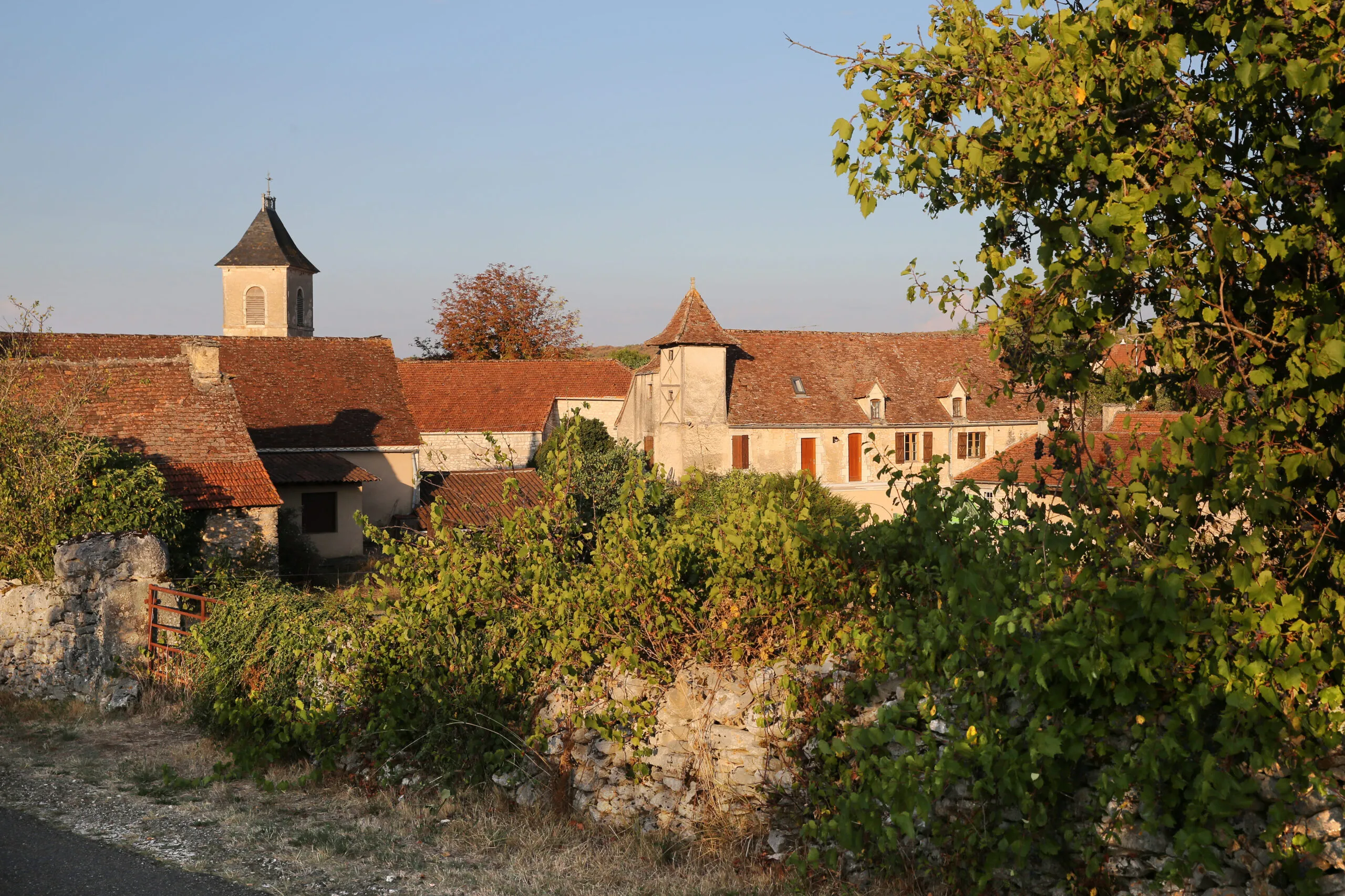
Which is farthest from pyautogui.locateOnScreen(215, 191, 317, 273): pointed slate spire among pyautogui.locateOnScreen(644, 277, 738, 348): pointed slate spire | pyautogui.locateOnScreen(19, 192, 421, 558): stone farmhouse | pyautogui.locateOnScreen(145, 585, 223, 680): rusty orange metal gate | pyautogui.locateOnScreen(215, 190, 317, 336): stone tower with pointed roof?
pyautogui.locateOnScreen(145, 585, 223, 680): rusty orange metal gate

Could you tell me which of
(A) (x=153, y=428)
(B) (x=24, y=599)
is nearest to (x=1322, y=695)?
(B) (x=24, y=599)

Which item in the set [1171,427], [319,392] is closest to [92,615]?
[1171,427]

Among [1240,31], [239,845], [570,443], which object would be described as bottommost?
[239,845]

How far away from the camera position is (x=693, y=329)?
35.7m

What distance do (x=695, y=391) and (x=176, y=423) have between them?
719 inches

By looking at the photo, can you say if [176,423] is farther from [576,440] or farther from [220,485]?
[576,440]

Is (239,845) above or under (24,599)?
under

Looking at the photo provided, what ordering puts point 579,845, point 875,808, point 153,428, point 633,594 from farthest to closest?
point 153,428
point 633,594
point 579,845
point 875,808

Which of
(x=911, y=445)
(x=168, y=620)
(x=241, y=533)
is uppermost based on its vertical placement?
(x=911, y=445)

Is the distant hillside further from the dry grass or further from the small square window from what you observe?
the dry grass

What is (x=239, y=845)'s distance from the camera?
7.08 metres

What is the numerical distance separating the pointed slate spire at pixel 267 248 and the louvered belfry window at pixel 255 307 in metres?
1.40

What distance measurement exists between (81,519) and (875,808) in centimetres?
1183

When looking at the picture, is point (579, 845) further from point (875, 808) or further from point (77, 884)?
point (77, 884)
